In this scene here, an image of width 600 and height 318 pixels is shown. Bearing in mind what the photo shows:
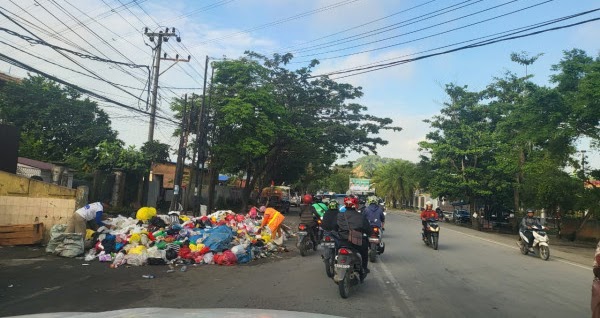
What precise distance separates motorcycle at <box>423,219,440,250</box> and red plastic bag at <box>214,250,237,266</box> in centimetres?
739

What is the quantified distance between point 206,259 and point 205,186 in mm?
31411

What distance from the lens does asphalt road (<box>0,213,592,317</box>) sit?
7.00m

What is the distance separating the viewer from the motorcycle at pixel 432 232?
52.1 feet

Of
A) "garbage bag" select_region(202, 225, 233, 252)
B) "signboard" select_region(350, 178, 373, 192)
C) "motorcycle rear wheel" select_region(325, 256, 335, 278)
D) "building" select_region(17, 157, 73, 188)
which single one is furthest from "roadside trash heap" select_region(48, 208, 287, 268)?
"signboard" select_region(350, 178, 373, 192)

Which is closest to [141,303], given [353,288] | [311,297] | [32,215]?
[311,297]

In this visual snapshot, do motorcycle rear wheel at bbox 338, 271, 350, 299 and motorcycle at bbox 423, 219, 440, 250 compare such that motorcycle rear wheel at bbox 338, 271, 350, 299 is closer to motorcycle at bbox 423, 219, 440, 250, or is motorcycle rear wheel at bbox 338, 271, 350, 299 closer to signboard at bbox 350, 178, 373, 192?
motorcycle at bbox 423, 219, 440, 250

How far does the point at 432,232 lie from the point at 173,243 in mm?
8512

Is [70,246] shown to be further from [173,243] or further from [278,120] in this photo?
[278,120]

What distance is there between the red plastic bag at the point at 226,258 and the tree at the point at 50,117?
869 inches

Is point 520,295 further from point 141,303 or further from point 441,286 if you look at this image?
point 141,303

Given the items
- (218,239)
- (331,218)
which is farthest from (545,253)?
(218,239)

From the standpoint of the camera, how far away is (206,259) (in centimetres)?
1154

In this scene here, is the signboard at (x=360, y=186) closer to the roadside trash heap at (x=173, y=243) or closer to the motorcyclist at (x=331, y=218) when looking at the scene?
the roadside trash heap at (x=173, y=243)

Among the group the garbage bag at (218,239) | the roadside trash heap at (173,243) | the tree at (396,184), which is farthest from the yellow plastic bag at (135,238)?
the tree at (396,184)
